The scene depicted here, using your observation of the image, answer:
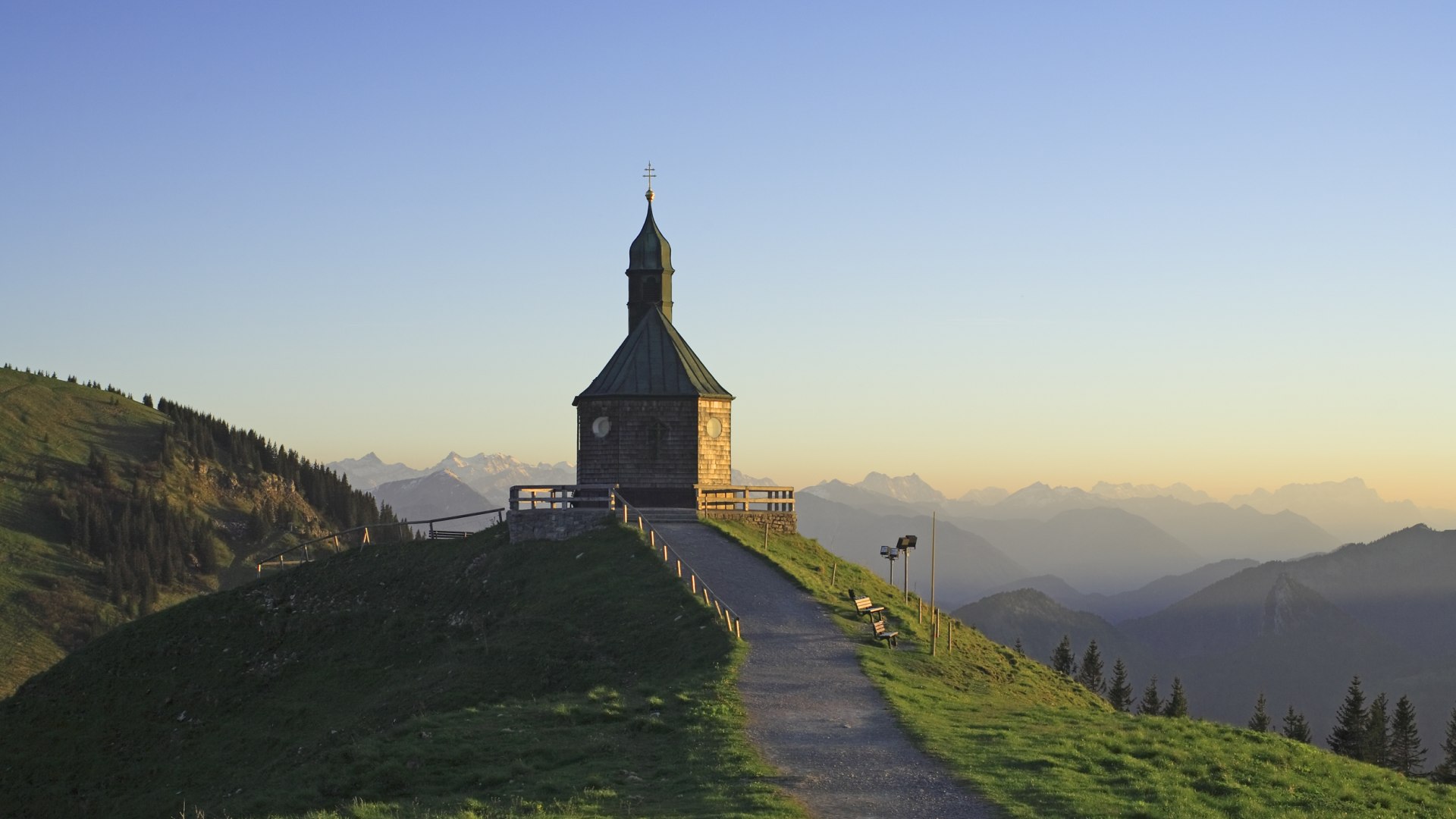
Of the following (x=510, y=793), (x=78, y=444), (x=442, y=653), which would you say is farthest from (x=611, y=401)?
(x=78, y=444)

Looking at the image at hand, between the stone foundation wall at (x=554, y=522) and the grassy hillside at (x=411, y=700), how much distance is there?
3.39 ft

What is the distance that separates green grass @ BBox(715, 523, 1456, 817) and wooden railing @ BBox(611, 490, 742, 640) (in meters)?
4.01

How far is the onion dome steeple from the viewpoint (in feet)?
201

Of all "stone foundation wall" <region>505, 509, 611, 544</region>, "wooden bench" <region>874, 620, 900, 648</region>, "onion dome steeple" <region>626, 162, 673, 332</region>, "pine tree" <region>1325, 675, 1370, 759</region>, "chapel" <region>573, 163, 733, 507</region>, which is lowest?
"pine tree" <region>1325, 675, 1370, 759</region>

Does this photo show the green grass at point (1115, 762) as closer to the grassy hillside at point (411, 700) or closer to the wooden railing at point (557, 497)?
the grassy hillside at point (411, 700)

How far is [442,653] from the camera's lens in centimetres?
4084

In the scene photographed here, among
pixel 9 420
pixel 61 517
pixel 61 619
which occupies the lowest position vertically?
pixel 61 619

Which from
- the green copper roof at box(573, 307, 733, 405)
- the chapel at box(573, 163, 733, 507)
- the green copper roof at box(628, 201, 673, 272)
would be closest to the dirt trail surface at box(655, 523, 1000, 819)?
the chapel at box(573, 163, 733, 507)

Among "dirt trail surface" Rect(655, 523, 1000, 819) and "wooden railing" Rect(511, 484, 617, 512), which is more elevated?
"wooden railing" Rect(511, 484, 617, 512)

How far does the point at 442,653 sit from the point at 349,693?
3.08 metres

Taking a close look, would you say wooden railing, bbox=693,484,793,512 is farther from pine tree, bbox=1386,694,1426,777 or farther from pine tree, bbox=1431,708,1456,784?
pine tree, bbox=1386,694,1426,777

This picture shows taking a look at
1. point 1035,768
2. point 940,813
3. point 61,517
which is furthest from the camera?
point 61,517

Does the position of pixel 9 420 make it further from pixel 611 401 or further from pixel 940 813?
pixel 940 813

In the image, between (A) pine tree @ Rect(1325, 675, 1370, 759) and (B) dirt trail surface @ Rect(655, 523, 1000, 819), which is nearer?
(B) dirt trail surface @ Rect(655, 523, 1000, 819)
